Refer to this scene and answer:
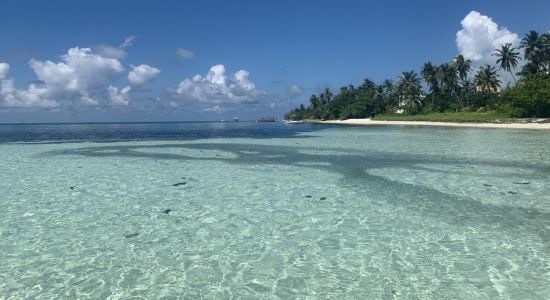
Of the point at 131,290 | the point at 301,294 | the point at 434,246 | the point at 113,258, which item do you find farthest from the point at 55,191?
the point at 434,246

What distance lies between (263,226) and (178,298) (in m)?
4.45

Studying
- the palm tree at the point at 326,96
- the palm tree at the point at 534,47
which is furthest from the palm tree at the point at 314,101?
the palm tree at the point at 534,47

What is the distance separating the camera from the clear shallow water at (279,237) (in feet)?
23.3

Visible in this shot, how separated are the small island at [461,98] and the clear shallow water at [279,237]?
60885 mm

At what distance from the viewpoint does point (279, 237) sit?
9.93m

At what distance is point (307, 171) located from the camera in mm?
21375

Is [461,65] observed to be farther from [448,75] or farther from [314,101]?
[314,101]

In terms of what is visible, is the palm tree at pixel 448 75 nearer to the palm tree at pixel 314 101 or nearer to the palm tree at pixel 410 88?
the palm tree at pixel 410 88

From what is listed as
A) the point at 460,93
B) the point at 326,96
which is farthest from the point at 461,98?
the point at 326,96

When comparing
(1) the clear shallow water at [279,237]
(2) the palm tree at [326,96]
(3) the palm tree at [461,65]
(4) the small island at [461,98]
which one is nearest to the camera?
(1) the clear shallow water at [279,237]

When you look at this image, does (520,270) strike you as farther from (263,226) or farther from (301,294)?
(263,226)

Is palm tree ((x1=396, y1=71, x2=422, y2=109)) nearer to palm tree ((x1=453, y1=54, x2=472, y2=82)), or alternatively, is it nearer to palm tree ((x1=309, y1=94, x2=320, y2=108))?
palm tree ((x1=453, y1=54, x2=472, y2=82))

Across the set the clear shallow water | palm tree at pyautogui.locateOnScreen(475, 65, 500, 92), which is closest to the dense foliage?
palm tree at pyautogui.locateOnScreen(475, 65, 500, 92)

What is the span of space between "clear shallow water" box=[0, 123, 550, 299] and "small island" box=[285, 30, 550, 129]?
60.9 metres
